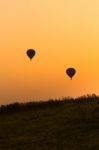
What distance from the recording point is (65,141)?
111 feet

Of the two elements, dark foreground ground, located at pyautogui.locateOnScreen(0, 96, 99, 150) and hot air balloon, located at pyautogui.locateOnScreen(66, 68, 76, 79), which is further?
hot air balloon, located at pyautogui.locateOnScreen(66, 68, 76, 79)

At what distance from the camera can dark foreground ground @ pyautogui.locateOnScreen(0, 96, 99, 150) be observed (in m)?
33.5

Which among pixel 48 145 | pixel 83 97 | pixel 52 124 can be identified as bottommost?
pixel 48 145

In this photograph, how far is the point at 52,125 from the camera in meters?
38.7

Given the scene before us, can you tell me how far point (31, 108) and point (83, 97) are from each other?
147 inches

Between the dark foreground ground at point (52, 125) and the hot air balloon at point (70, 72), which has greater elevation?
the hot air balloon at point (70, 72)

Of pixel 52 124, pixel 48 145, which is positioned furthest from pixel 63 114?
pixel 48 145

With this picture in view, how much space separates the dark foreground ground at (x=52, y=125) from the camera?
33.5 m

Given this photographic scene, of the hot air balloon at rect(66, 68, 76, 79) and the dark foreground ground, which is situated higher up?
the hot air balloon at rect(66, 68, 76, 79)

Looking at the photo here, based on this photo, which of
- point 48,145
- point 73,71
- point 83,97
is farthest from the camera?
point 83,97

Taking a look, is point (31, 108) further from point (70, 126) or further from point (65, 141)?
point (65, 141)

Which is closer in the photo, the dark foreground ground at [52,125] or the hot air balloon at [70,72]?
the dark foreground ground at [52,125]

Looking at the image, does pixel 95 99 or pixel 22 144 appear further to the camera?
pixel 95 99

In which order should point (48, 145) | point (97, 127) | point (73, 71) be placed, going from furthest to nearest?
point (73, 71) < point (97, 127) < point (48, 145)
